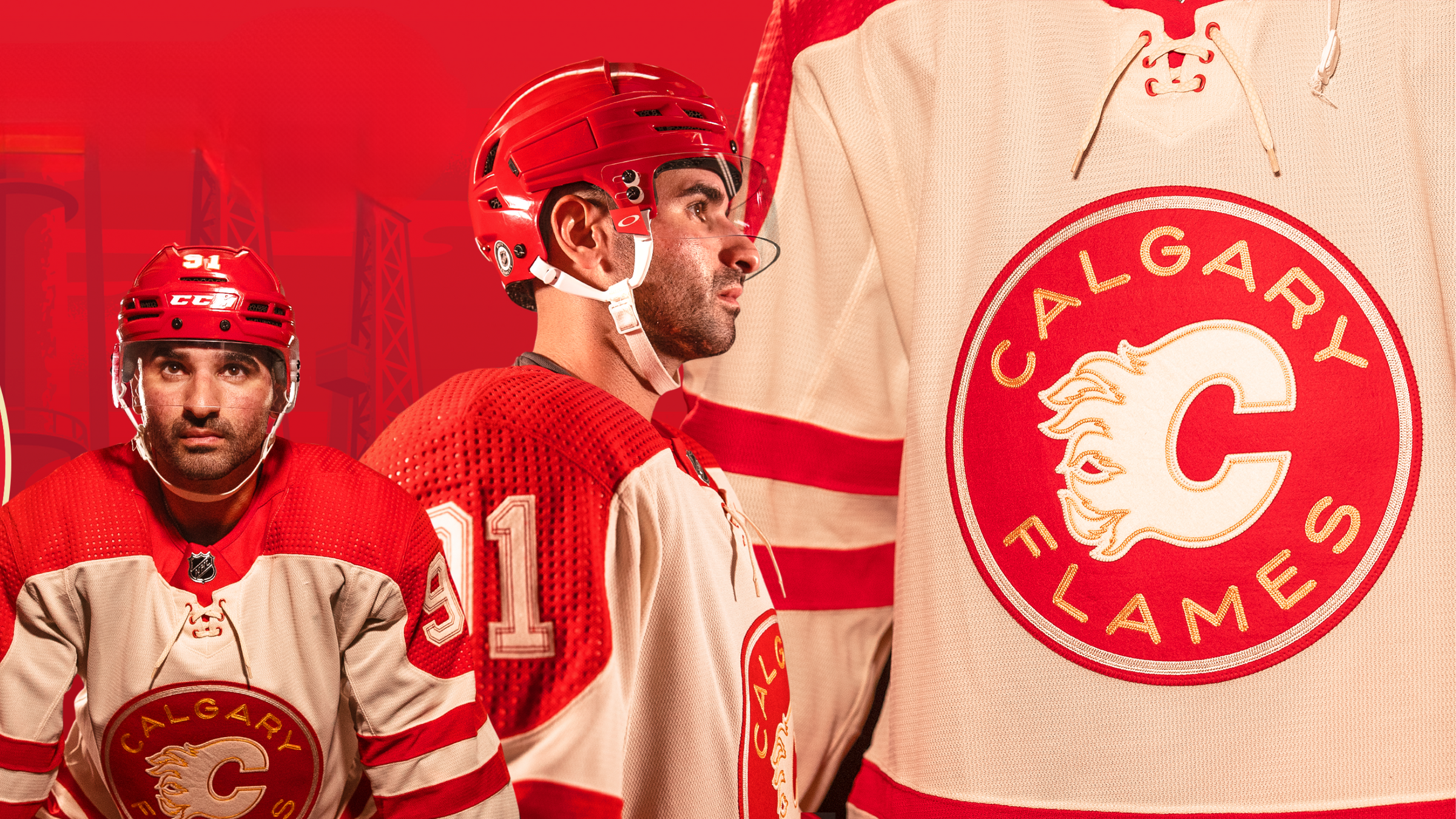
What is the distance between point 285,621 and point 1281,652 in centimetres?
69

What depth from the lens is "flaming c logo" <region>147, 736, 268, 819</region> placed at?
0.60 m

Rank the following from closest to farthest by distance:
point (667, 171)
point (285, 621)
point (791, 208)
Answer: point (285, 621)
point (667, 171)
point (791, 208)

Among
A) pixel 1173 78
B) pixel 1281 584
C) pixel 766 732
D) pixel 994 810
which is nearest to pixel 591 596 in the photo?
pixel 766 732

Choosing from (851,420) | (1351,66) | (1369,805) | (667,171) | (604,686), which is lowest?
(1369,805)

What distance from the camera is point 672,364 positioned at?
30.3 inches

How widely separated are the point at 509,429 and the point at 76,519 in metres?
0.25

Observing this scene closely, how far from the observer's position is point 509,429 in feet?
2.31

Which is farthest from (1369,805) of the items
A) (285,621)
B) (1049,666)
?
(285,621)

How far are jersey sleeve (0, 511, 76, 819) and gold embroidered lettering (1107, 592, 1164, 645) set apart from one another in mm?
701

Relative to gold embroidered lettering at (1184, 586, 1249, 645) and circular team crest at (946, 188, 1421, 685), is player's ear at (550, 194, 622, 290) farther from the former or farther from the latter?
gold embroidered lettering at (1184, 586, 1249, 645)

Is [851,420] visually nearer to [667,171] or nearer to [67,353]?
[667,171]

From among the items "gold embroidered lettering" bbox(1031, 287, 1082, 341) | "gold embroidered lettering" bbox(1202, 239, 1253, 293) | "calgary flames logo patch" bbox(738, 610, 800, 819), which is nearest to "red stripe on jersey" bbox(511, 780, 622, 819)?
"calgary flames logo patch" bbox(738, 610, 800, 819)

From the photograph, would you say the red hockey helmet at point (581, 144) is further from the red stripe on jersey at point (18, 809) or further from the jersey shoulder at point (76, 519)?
the red stripe on jersey at point (18, 809)

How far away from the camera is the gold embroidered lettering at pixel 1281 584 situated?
803 millimetres
